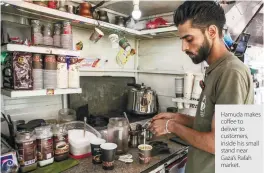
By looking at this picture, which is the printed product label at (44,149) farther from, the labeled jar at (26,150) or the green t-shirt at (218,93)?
the green t-shirt at (218,93)

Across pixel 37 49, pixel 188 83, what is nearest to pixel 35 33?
pixel 37 49

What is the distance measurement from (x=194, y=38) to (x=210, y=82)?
0.79 ft

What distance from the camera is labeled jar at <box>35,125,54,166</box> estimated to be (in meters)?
1.10

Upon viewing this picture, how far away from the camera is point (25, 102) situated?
1.50 m

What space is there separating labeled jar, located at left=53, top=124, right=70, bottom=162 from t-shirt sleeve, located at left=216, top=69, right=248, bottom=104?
89 centimetres

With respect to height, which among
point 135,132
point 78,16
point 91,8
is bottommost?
point 135,132

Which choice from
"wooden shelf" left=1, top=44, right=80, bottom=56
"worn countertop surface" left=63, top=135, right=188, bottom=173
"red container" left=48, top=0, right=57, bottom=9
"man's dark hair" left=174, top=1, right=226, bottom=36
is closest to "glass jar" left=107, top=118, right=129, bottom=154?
"worn countertop surface" left=63, top=135, right=188, bottom=173

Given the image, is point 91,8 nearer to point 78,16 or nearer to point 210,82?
point 78,16

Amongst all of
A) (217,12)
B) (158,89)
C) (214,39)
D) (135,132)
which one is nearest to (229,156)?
(214,39)

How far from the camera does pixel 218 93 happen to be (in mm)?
882

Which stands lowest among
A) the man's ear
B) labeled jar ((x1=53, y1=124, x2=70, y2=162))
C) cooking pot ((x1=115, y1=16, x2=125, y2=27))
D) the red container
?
labeled jar ((x1=53, y1=124, x2=70, y2=162))

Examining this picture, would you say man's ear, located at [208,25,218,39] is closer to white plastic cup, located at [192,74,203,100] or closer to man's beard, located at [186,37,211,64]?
man's beard, located at [186,37,211,64]

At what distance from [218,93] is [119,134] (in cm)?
74

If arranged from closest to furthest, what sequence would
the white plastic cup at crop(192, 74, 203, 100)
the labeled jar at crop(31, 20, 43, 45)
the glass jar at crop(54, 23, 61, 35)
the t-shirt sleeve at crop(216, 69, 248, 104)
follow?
1. the t-shirt sleeve at crop(216, 69, 248, 104)
2. the labeled jar at crop(31, 20, 43, 45)
3. the glass jar at crop(54, 23, 61, 35)
4. the white plastic cup at crop(192, 74, 203, 100)
